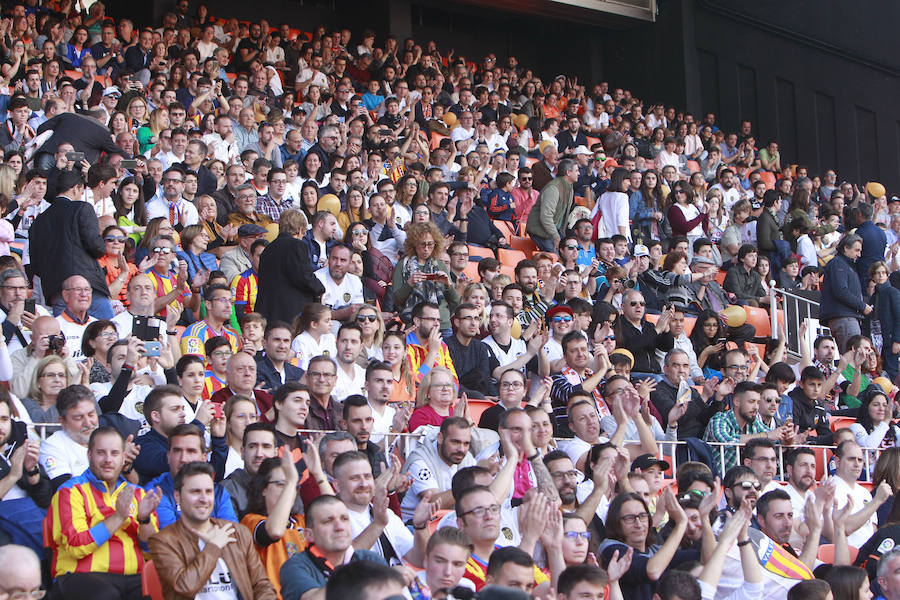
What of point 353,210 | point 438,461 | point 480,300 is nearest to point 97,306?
point 480,300

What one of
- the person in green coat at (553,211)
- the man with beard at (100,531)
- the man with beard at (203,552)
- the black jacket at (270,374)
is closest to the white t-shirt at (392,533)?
the man with beard at (203,552)

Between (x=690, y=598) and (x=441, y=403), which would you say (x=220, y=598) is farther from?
(x=441, y=403)

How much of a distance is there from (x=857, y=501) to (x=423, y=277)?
336 cm

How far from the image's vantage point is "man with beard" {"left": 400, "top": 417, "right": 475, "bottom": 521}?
18.0ft

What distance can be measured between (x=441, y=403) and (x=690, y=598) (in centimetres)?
225

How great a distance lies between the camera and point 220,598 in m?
4.39

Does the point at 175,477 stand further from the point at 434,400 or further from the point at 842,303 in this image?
the point at 842,303

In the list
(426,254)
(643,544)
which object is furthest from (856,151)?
(643,544)

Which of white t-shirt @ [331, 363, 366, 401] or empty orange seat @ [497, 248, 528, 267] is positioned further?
empty orange seat @ [497, 248, 528, 267]

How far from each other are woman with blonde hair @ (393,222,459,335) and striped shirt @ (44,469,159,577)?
408cm

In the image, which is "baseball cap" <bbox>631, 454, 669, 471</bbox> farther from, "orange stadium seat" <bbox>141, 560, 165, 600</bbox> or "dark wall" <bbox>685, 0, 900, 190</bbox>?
"dark wall" <bbox>685, 0, 900, 190</bbox>

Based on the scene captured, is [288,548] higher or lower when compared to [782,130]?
lower

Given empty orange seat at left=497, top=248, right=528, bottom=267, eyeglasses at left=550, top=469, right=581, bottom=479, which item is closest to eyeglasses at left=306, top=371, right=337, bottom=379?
eyeglasses at left=550, top=469, right=581, bottom=479

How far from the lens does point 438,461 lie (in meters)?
5.62
